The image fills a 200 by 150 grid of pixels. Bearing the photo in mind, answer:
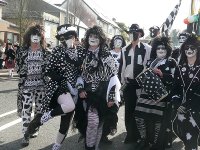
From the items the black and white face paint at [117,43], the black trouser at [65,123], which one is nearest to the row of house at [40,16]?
the black and white face paint at [117,43]

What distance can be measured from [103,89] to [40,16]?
32.3 metres

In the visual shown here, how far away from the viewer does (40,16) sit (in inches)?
1423

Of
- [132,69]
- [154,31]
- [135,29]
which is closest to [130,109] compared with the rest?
[132,69]

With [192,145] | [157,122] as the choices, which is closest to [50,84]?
[157,122]

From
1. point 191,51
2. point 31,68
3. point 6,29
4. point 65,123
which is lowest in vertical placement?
point 65,123

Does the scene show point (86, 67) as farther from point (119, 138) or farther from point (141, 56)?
point (119, 138)

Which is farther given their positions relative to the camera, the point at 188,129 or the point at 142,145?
the point at 142,145

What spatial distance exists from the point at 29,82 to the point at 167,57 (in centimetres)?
231

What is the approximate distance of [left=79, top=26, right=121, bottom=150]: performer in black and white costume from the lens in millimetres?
5016

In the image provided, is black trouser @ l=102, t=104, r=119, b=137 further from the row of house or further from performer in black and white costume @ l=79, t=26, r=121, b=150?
the row of house

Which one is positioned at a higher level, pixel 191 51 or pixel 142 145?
pixel 191 51

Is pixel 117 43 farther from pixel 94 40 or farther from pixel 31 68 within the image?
pixel 94 40

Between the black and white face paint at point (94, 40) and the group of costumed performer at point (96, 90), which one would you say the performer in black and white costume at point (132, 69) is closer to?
the group of costumed performer at point (96, 90)

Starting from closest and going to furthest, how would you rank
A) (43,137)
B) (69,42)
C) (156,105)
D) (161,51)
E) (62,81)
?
(62,81), (69,42), (156,105), (161,51), (43,137)
